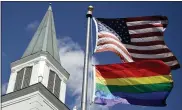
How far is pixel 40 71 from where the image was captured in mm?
38188

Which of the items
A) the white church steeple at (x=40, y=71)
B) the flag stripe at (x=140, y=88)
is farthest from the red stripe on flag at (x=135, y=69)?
the white church steeple at (x=40, y=71)

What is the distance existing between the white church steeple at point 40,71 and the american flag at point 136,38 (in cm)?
1982

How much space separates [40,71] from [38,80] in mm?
1187

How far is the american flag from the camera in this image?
1752cm

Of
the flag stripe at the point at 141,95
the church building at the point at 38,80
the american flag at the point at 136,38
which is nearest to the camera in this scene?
the flag stripe at the point at 141,95

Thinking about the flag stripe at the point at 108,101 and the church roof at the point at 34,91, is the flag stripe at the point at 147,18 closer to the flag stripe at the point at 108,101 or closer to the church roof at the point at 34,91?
the flag stripe at the point at 108,101

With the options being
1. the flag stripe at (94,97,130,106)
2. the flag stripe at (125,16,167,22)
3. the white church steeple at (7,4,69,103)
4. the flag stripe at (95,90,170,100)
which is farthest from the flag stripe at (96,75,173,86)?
the white church steeple at (7,4,69,103)

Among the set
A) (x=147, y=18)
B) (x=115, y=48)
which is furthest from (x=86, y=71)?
(x=147, y=18)

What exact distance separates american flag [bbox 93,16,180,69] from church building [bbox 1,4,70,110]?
18158mm

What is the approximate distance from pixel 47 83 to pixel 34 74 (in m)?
1.49

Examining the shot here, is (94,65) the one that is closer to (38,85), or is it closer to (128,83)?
(128,83)

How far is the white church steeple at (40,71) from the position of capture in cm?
3822

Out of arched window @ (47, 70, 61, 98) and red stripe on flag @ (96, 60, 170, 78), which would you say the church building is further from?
red stripe on flag @ (96, 60, 170, 78)

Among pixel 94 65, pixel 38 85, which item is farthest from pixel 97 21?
pixel 38 85
